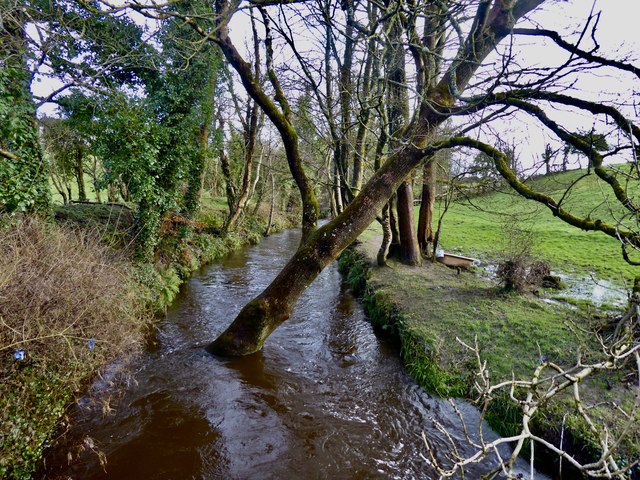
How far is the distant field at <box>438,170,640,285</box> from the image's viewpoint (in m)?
8.74

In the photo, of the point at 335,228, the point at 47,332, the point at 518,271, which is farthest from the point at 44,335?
the point at 518,271

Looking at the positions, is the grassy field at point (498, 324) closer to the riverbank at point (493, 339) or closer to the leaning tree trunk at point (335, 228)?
the riverbank at point (493, 339)

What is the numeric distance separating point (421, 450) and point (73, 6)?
12778mm

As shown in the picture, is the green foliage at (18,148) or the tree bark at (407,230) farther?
the tree bark at (407,230)

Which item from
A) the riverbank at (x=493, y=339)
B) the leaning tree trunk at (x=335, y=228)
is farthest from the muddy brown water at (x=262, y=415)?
the leaning tree trunk at (x=335, y=228)

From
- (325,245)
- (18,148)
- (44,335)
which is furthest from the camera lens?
(18,148)

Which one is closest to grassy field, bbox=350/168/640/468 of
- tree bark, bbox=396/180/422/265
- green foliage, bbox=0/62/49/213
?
tree bark, bbox=396/180/422/265

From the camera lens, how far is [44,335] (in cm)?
399

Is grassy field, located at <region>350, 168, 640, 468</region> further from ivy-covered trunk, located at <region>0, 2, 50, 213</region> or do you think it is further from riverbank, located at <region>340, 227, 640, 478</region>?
ivy-covered trunk, located at <region>0, 2, 50, 213</region>

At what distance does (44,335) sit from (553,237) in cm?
1899

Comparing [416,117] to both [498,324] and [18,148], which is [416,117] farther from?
[18,148]

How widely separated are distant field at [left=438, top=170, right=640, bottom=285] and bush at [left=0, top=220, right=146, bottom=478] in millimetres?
7305

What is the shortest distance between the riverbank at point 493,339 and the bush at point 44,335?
4981mm

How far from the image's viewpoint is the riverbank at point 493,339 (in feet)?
14.1
